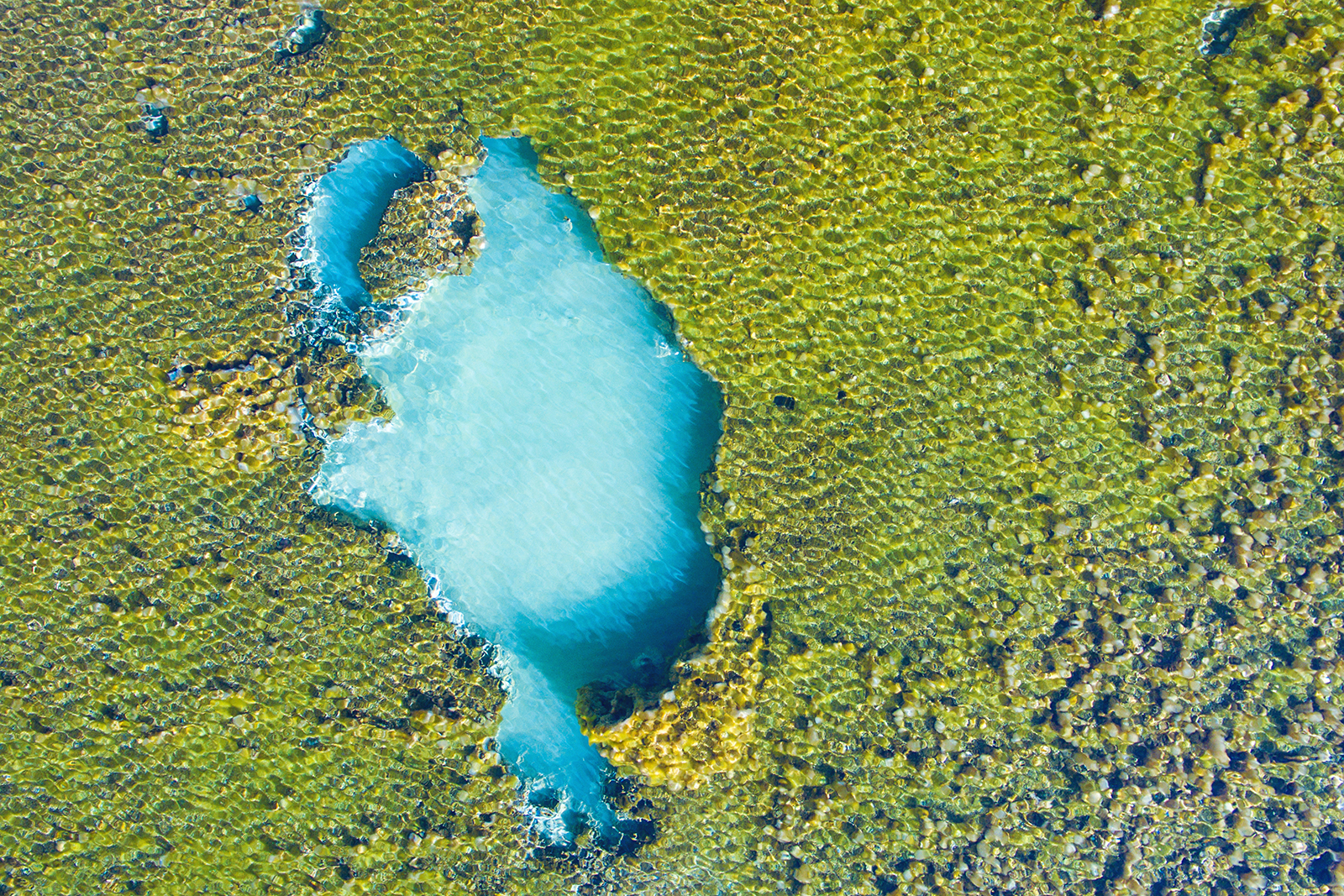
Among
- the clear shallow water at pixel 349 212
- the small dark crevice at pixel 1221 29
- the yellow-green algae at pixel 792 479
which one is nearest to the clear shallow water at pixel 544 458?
the clear shallow water at pixel 349 212

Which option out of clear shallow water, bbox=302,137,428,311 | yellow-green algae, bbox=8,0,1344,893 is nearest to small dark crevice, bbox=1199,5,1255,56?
yellow-green algae, bbox=8,0,1344,893

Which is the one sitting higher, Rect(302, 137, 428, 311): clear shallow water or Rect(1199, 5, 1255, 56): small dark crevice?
Rect(1199, 5, 1255, 56): small dark crevice

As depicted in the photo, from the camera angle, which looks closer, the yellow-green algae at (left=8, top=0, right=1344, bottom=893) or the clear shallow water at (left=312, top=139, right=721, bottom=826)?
the yellow-green algae at (left=8, top=0, right=1344, bottom=893)

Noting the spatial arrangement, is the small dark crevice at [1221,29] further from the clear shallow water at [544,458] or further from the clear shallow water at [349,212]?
the clear shallow water at [349,212]

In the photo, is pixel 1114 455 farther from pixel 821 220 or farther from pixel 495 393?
pixel 495 393

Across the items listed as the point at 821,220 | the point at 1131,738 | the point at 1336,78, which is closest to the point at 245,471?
the point at 821,220

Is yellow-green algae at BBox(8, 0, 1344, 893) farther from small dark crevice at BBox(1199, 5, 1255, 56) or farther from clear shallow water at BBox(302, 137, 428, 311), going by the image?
clear shallow water at BBox(302, 137, 428, 311)

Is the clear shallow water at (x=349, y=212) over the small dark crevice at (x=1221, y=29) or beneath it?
beneath
